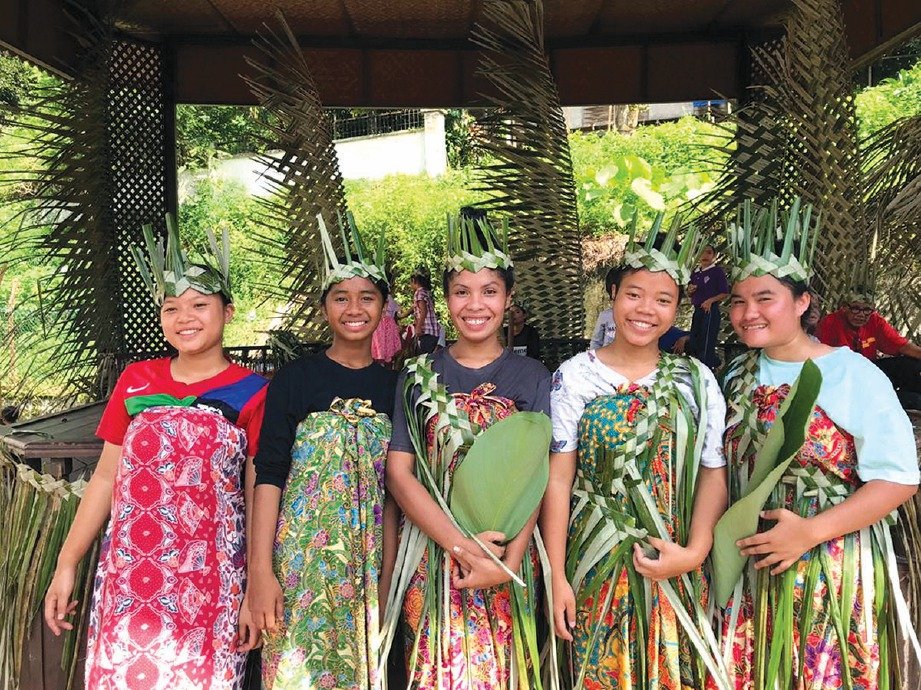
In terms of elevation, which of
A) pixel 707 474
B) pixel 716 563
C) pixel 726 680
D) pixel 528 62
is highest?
pixel 528 62

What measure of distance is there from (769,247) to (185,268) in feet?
5.22

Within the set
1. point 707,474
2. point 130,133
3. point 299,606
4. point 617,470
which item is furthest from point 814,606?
point 130,133

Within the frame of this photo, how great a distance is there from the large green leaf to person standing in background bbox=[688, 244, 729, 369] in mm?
3353

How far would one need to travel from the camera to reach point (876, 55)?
5391 millimetres

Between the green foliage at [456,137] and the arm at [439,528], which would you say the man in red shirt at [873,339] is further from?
the green foliage at [456,137]

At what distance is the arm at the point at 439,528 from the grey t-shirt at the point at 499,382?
0.06 meters

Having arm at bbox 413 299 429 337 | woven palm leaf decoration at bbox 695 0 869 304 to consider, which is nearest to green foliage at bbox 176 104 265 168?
arm at bbox 413 299 429 337

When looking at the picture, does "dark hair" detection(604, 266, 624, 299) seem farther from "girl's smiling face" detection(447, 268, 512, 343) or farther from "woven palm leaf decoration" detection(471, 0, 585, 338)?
"woven palm leaf decoration" detection(471, 0, 585, 338)

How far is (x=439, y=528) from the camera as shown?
2.04 metres

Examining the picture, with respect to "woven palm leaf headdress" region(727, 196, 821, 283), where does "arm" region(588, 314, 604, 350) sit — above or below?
below

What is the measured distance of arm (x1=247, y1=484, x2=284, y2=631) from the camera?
2020 mm

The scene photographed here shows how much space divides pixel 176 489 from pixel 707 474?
1366 millimetres

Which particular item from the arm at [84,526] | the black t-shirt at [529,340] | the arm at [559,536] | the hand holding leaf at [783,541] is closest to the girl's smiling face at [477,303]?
the arm at [559,536]

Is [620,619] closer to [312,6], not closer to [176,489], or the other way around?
[176,489]
